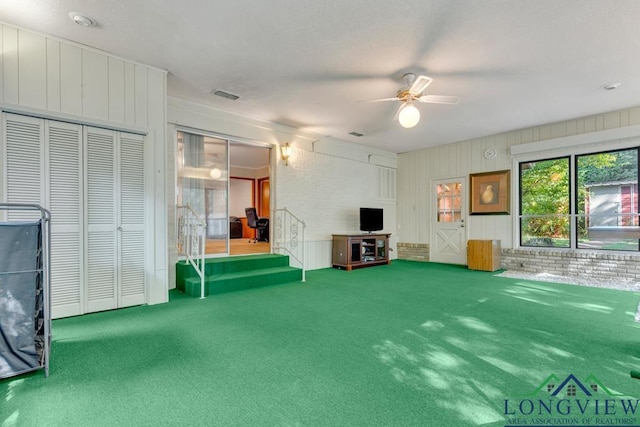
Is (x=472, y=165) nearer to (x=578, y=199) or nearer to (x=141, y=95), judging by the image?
(x=578, y=199)

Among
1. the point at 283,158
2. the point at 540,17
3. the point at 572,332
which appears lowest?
the point at 572,332

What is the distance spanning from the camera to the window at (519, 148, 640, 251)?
5.23 meters

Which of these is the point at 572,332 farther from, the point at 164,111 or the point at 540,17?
the point at 164,111

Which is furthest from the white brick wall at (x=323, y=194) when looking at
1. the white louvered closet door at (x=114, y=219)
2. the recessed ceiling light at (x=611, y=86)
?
the recessed ceiling light at (x=611, y=86)

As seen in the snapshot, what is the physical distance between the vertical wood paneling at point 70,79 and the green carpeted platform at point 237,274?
2454 mm

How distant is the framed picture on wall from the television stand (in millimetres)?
2275

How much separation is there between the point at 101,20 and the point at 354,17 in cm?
252

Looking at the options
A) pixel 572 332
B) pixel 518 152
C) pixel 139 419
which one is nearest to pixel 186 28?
pixel 139 419

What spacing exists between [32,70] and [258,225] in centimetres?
603

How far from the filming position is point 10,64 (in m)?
2.98

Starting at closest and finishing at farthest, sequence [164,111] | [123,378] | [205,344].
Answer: [123,378] → [205,344] → [164,111]

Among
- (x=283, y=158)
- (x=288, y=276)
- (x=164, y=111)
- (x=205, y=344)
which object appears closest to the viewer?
(x=205, y=344)

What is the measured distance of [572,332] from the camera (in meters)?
2.85

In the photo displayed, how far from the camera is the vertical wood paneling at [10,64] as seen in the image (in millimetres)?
2951
